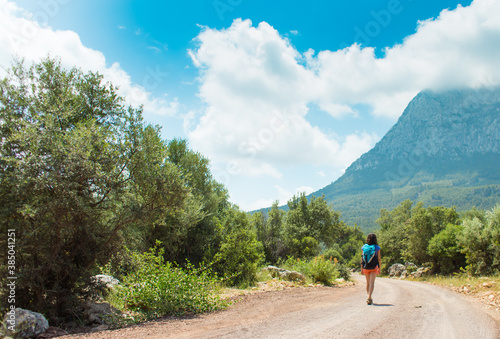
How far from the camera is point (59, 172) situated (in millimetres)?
7141

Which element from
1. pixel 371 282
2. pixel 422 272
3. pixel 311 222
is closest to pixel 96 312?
pixel 371 282

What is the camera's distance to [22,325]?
222 inches

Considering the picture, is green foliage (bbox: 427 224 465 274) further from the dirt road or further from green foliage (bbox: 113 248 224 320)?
green foliage (bbox: 113 248 224 320)

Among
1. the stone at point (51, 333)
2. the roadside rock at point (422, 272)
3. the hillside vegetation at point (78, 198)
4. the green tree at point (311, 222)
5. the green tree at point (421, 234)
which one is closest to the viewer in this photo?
the stone at point (51, 333)

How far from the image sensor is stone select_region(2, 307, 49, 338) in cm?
550

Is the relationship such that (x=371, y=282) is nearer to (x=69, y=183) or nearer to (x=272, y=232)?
(x=69, y=183)

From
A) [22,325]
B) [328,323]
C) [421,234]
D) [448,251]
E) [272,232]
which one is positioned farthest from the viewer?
[272,232]

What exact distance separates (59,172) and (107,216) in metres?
2.33

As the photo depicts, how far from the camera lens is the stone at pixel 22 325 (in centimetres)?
550

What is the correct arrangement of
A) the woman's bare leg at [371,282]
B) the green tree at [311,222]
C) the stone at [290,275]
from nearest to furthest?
the woman's bare leg at [371,282], the stone at [290,275], the green tree at [311,222]

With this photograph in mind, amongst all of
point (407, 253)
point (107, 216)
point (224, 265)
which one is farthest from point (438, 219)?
point (107, 216)

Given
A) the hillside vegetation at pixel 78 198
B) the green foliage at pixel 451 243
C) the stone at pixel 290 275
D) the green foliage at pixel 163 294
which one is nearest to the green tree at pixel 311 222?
the green foliage at pixel 451 243

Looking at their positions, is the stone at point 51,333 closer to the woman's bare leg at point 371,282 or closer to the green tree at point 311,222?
the woman's bare leg at point 371,282

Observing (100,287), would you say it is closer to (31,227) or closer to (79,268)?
(79,268)
